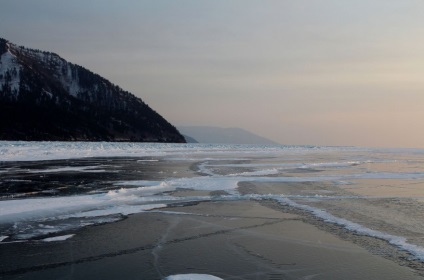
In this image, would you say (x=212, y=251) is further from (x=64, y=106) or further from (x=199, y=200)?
(x=64, y=106)

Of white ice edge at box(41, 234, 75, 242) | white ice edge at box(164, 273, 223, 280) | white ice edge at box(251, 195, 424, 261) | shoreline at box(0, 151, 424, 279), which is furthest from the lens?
white ice edge at box(41, 234, 75, 242)

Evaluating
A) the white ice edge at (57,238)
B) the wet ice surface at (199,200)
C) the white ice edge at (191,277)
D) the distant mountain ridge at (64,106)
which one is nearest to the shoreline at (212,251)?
the white ice edge at (57,238)

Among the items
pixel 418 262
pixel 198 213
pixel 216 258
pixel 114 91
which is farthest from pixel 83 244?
pixel 114 91

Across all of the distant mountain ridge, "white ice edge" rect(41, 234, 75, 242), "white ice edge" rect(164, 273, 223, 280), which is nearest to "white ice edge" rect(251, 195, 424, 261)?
"white ice edge" rect(164, 273, 223, 280)

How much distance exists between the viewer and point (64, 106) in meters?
150

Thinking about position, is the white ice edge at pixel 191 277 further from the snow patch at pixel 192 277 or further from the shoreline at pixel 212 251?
the shoreline at pixel 212 251

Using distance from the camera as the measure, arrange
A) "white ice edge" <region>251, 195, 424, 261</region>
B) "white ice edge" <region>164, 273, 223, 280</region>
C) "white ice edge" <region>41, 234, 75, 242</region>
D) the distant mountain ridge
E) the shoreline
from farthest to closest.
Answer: the distant mountain ridge → "white ice edge" <region>41, 234, 75, 242</region> → "white ice edge" <region>251, 195, 424, 261</region> → the shoreline → "white ice edge" <region>164, 273, 223, 280</region>

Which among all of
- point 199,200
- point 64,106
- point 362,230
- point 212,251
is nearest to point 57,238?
point 212,251

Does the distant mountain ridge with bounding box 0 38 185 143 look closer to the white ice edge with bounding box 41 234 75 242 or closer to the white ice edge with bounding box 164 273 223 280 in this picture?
the white ice edge with bounding box 41 234 75 242

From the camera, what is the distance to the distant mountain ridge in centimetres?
12738

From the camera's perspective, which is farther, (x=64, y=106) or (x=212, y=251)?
(x=64, y=106)

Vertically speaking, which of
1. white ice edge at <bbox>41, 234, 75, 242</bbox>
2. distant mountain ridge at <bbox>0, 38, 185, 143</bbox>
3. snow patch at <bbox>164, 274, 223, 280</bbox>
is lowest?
snow patch at <bbox>164, 274, 223, 280</bbox>

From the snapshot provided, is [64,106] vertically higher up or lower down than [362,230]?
higher up

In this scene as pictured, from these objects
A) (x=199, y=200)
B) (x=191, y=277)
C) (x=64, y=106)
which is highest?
(x=64, y=106)
